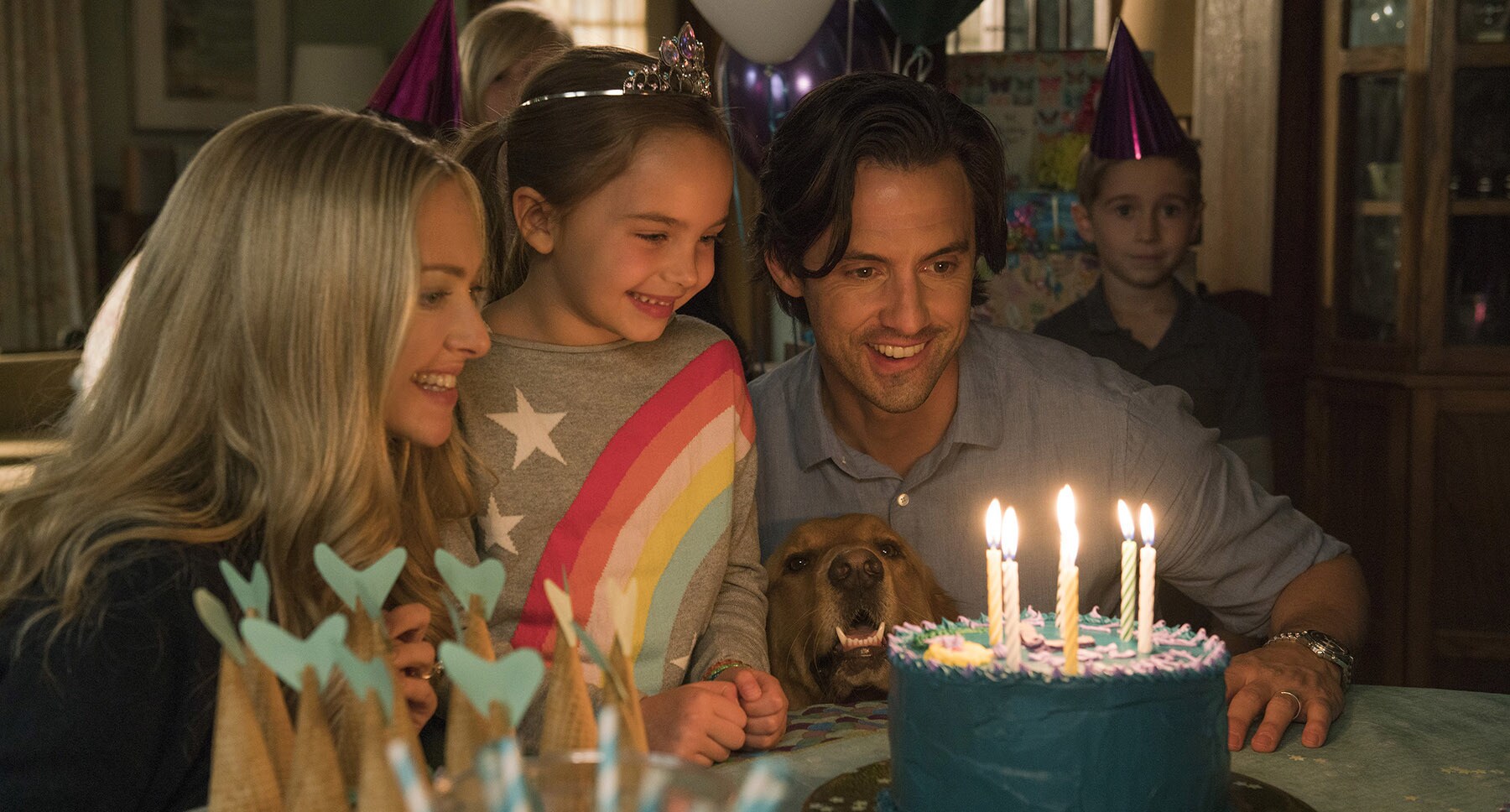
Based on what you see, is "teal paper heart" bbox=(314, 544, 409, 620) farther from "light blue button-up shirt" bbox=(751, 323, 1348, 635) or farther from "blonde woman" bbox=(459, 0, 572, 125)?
"blonde woman" bbox=(459, 0, 572, 125)

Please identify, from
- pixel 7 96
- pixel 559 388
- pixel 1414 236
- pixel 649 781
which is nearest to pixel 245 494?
pixel 559 388

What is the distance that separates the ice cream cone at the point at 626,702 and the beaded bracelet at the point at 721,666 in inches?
30.2

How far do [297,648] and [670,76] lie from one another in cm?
127

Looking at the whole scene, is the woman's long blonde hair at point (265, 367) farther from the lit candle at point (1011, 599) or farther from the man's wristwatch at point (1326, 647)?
the man's wristwatch at point (1326, 647)

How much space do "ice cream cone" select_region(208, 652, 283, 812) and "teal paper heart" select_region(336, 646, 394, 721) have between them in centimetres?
7

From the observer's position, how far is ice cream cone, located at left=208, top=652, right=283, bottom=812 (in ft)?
2.89

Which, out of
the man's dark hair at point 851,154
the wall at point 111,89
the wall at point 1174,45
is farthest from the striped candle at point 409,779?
the wall at point 111,89

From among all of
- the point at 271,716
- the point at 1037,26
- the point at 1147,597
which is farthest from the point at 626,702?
the point at 1037,26

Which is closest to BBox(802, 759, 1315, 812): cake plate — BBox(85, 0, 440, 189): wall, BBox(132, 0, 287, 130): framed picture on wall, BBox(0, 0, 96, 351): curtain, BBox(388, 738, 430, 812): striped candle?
BBox(388, 738, 430, 812): striped candle

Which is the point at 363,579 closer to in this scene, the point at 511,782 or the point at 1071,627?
the point at 511,782

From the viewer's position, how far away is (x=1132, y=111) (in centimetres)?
357

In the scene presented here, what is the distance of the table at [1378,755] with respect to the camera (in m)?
1.26

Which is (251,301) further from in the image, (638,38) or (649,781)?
(638,38)

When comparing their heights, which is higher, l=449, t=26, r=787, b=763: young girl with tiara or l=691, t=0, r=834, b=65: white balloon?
l=691, t=0, r=834, b=65: white balloon
